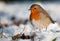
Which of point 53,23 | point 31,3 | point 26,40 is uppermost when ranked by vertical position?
Result: point 31,3

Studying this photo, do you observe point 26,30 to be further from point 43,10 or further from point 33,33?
point 43,10

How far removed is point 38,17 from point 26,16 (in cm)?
9

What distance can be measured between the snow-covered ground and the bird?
2cm

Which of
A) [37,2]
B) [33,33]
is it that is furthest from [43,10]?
[33,33]

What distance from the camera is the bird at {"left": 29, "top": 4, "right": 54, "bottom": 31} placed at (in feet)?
4.80

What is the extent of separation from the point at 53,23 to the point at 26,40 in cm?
23

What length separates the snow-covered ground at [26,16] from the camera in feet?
4.83

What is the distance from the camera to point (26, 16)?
4.88 ft

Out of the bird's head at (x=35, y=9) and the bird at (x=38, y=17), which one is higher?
the bird's head at (x=35, y=9)

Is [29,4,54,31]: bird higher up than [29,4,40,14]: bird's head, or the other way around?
[29,4,40,14]: bird's head

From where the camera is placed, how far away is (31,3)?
1479 millimetres

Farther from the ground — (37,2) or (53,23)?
(37,2)

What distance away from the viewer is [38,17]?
4.80 feet

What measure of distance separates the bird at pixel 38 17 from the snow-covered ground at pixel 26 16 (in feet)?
0.08
